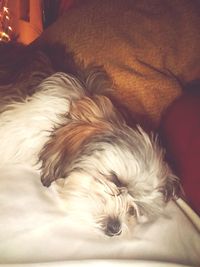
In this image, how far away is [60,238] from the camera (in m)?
1.50

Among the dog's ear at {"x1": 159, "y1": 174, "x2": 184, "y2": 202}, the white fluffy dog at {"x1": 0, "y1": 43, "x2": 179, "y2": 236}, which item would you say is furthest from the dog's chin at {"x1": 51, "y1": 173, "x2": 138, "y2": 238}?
the dog's ear at {"x1": 159, "y1": 174, "x2": 184, "y2": 202}

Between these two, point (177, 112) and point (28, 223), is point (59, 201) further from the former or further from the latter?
point (177, 112)

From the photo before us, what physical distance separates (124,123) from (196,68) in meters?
0.79

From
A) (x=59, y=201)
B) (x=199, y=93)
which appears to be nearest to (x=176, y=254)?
(x=59, y=201)

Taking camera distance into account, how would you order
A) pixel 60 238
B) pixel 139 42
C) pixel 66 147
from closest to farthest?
pixel 60 238
pixel 66 147
pixel 139 42

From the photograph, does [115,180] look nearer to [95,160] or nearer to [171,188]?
[95,160]

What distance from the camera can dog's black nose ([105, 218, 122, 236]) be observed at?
1541 mm

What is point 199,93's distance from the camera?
205 centimetres

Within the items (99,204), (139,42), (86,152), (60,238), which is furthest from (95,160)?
(139,42)

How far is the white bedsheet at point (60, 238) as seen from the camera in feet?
4.70

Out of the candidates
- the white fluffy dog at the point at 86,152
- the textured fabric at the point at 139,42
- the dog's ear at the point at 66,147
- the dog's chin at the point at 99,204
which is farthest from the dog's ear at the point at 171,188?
the textured fabric at the point at 139,42

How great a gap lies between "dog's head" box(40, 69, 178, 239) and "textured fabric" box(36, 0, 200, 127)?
0.41 metres

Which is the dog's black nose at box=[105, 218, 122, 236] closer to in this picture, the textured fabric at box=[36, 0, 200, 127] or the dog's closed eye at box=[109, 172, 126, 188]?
the dog's closed eye at box=[109, 172, 126, 188]

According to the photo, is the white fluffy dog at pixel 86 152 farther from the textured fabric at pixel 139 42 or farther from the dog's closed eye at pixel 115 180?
the textured fabric at pixel 139 42
